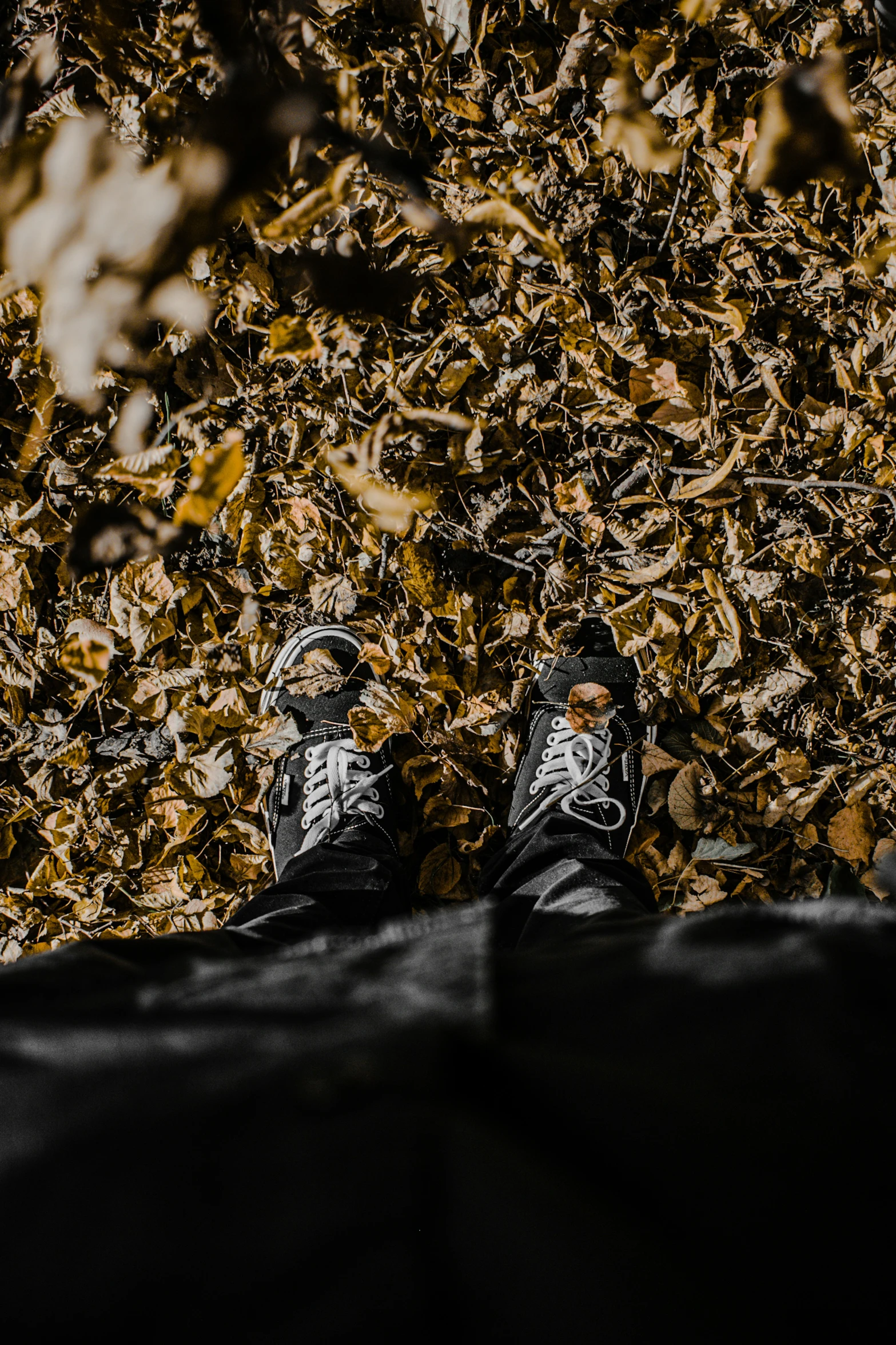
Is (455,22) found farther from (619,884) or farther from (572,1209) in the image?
(572,1209)

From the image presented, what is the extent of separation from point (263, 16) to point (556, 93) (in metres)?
0.62

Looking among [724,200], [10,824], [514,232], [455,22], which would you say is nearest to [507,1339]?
[10,824]

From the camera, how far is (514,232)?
4.00 feet

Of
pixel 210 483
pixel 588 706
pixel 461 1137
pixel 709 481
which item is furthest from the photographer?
pixel 588 706

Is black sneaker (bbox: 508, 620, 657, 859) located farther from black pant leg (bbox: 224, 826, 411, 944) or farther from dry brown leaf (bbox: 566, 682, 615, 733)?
black pant leg (bbox: 224, 826, 411, 944)

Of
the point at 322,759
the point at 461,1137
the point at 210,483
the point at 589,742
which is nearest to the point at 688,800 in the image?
the point at 589,742

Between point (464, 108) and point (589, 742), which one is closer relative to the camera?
point (464, 108)

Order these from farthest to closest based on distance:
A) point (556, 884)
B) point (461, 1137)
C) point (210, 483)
→ point (556, 884) < point (210, 483) < point (461, 1137)

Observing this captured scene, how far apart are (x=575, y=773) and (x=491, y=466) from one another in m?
0.55

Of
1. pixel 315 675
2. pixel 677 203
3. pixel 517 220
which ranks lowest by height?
pixel 315 675

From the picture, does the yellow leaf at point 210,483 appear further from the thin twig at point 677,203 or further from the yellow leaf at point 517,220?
the thin twig at point 677,203

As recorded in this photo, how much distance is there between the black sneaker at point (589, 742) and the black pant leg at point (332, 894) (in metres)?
0.24

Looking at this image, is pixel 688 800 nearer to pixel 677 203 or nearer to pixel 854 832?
pixel 854 832

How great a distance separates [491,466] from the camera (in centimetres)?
129
